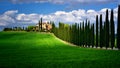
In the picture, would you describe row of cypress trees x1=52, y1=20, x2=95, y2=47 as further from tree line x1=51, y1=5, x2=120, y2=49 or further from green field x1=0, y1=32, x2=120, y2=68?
green field x1=0, y1=32, x2=120, y2=68

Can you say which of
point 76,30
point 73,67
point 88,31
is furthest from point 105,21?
Result: point 73,67

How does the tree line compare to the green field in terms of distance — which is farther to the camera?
the tree line

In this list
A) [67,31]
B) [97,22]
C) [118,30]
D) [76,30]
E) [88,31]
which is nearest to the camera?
[118,30]

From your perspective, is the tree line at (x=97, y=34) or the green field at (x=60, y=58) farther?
the tree line at (x=97, y=34)

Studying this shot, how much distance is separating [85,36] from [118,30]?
13927mm

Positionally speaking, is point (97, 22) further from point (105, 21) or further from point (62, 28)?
point (62, 28)

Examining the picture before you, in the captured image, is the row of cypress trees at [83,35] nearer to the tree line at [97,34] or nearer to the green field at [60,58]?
the tree line at [97,34]

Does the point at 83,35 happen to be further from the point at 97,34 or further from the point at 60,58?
the point at 60,58

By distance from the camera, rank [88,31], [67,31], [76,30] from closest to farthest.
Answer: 1. [88,31]
2. [76,30]
3. [67,31]

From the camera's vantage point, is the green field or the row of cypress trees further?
the row of cypress trees

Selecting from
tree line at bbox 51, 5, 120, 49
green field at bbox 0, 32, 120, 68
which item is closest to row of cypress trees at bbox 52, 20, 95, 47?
tree line at bbox 51, 5, 120, 49

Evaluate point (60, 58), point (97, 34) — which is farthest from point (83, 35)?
point (60, 58)

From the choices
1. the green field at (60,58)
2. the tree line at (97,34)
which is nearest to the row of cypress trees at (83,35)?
the tree line at (97,34)

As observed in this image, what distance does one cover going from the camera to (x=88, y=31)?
4809 centimetres
